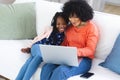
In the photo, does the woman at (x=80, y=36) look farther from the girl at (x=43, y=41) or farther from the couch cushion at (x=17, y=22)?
the couch cushion at (x=17, y=22)

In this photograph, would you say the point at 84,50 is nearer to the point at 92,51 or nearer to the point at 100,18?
the point at 92,51

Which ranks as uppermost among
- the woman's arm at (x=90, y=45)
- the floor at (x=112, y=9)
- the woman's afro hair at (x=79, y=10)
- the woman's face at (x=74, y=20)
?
the woman's afro hair at (x=79, y=10)

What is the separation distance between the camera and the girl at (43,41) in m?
1.84

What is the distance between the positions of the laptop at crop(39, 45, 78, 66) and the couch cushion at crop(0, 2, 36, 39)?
61cm

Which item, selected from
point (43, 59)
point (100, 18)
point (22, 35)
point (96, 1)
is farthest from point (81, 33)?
point (96, 1)

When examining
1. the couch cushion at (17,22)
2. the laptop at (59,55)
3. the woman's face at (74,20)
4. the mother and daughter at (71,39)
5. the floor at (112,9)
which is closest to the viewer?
the laptop at (59,55)

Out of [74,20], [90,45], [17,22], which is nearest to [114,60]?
[90,45]

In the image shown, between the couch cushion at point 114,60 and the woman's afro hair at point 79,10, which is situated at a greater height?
the woman's afro hair at point 79,10

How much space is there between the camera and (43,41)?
6.77 ft

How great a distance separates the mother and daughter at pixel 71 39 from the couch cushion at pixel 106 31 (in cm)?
7

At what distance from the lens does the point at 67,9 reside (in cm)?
193

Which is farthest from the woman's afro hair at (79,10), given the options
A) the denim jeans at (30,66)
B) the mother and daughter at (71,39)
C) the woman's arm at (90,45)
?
the denim jeans at (30,66)

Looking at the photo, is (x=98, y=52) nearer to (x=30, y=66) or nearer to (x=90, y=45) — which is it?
(x=90, y=45)

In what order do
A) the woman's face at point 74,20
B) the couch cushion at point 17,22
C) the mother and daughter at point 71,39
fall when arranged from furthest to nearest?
the couch cushion at point 17,22 < the woman's face at point 74,20 < the mother and daughter at point 71,39
